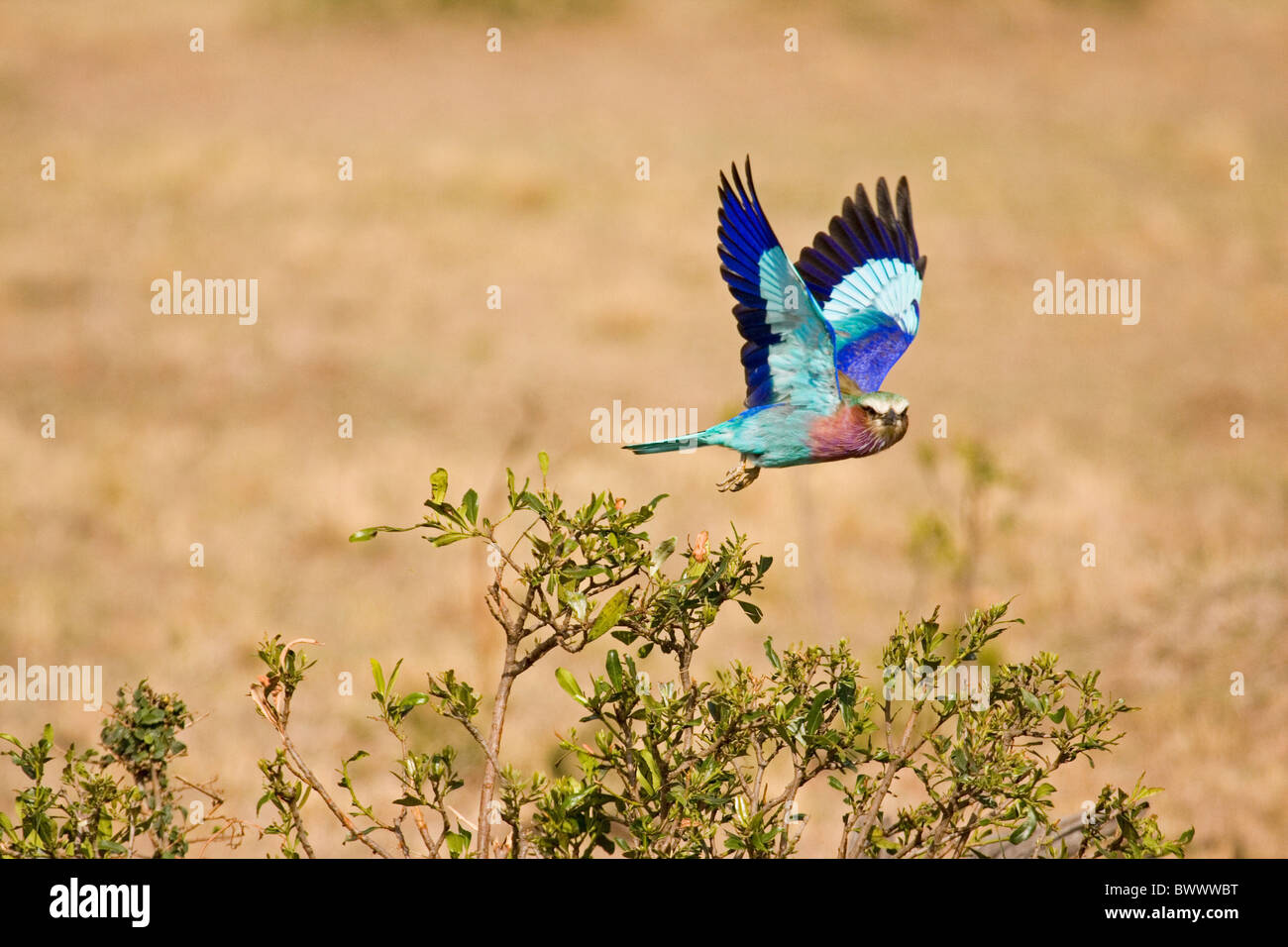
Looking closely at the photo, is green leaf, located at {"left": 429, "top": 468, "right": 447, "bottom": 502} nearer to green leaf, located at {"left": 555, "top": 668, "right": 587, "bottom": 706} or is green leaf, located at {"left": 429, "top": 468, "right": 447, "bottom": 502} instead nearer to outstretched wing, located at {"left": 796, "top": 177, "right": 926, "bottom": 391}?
green leaf, located at {"left": 555, "top": 668, "right": 587, "bottom": 706}

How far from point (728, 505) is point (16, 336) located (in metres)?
8.85

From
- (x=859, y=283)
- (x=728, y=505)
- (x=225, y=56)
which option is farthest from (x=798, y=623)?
(x=225, y=56)

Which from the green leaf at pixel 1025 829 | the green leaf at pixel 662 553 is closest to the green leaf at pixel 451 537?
the green leaf at pixel 662 553

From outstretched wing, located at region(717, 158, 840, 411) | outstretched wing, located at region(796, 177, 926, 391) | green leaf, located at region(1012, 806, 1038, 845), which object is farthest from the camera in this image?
outstretched wing, located at region(796, 177, 926, 391)

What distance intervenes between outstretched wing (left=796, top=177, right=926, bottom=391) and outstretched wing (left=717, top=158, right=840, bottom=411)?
38.6 inches

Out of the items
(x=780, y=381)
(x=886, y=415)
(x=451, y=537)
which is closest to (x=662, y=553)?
(x=451, y=537)

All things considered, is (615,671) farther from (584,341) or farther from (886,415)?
(584,341)

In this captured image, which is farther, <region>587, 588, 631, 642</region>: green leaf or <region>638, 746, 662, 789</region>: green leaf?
<region>638, 746, 662, 789</region>: green leaf

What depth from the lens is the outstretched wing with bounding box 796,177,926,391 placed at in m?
5.63

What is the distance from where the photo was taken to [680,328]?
17.4 meters

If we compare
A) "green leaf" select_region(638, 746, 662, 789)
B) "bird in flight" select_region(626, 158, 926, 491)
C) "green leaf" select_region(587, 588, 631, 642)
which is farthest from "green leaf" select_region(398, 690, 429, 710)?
"bird in flight" select_region(626, 158, 926, 491)

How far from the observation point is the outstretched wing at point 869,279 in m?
5.63

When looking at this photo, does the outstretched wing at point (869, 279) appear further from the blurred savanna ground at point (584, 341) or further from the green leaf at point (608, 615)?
the green leaf at point (608, 615)
